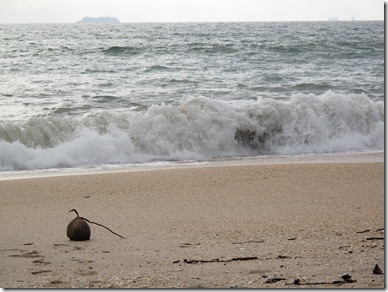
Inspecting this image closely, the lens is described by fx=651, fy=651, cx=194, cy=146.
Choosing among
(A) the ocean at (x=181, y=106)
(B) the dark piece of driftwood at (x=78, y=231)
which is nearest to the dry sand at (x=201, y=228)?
(B) the dark piece of driftwood at (x=78, y=231)

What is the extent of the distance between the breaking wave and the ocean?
0.7 inches

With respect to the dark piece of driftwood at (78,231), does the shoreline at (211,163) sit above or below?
below

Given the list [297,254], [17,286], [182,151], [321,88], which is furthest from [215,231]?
[321,88]

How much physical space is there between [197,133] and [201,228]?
586cm

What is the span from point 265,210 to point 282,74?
13384mm

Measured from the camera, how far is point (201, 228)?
4488 mm

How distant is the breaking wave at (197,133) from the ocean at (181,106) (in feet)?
0.06

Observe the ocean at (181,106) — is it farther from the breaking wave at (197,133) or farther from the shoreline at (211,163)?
the shoreline at (211,163)

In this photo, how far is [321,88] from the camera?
15.6 m

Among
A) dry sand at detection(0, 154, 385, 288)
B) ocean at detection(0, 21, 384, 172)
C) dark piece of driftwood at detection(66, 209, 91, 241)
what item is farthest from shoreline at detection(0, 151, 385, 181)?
dark piece of driftwood at detection(66, 209, 91, 241)

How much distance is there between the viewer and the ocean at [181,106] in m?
9.55

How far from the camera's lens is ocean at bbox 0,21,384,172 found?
9555mm

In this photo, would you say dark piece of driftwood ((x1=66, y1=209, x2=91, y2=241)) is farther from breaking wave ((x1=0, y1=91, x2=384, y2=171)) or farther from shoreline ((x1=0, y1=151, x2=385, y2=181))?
breaking wave ((x1=0, y1=91, x2=384, y2=171))

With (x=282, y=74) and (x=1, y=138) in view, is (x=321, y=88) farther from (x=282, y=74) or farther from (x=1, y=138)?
(x=1, y=138)
